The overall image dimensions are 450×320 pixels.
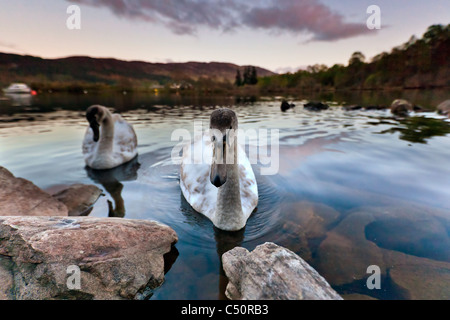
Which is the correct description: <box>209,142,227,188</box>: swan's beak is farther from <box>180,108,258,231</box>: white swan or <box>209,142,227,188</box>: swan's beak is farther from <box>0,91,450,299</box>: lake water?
<box>0,91,450,299</box>: lake water

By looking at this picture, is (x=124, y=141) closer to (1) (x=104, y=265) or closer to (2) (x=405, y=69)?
(1) (x=104, y=265)

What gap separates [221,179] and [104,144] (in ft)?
19.3

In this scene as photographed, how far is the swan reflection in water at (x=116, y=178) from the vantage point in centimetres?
507

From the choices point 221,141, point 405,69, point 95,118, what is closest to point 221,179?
point 221,141

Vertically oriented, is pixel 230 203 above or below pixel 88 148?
below

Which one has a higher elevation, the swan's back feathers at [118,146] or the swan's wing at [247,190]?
the swan's back feathers at [118,146]

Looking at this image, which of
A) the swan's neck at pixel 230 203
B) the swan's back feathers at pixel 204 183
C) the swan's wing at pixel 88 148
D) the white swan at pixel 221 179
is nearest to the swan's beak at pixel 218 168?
the white swan at pixel 221 179

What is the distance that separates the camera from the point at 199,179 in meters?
4.82

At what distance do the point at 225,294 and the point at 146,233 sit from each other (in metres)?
1.39

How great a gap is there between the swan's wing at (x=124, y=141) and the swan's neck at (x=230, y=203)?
17.5 ft

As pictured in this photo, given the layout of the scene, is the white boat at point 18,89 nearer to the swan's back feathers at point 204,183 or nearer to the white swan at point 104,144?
the white swan at point 104,144

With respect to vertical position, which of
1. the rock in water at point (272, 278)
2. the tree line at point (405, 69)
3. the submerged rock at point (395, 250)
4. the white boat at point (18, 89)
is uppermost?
the tree line at point (405, 69)

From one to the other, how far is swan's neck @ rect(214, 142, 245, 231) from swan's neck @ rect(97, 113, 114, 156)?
5.26 metres

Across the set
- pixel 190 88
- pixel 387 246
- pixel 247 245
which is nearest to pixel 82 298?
pixel 247 245
